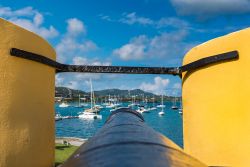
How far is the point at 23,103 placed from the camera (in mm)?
6680

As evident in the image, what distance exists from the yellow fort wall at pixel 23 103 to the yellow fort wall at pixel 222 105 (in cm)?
306

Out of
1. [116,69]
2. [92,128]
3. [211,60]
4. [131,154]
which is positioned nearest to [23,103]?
[116,69]

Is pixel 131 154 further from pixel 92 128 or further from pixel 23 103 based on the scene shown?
pixel 92 128

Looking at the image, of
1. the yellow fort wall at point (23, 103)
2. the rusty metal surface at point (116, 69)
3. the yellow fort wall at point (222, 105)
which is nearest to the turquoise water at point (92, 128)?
the rusty metal surface at point (116, 69)

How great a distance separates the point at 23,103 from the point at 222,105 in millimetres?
3543

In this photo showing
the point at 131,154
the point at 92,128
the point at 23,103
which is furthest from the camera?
the point at 92,128

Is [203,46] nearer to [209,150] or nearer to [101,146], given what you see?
[209,150]

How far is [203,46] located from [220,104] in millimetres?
1244

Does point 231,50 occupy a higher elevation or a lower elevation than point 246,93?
higher

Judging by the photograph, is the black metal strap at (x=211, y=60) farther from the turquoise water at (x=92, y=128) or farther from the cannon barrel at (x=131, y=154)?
the turquoise water at (x=92, y=128)

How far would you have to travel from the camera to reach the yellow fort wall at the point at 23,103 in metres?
6.19

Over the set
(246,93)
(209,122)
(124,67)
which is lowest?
(209,122)

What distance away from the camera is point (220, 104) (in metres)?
6.96

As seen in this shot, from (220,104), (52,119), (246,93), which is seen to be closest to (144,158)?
(246,93)
